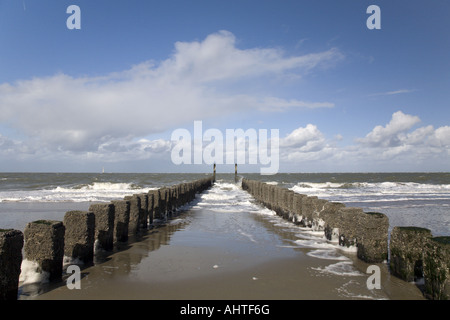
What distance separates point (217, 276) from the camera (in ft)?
15.7

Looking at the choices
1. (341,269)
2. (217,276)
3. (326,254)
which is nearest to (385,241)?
(341,269)

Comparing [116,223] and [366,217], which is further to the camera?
[116,223]

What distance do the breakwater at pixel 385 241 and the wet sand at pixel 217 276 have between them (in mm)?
219

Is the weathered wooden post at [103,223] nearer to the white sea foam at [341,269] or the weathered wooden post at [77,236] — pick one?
the weathered wooden post at [77,236]

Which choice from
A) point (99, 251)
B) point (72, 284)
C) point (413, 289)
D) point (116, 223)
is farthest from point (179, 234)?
point (413, 289)

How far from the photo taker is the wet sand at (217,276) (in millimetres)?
4082

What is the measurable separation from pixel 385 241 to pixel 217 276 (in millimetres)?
2972

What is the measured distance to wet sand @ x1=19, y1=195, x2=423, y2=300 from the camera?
13.4ft

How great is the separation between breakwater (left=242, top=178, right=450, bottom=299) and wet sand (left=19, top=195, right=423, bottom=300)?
22 cm

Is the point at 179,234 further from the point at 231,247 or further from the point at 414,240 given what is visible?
the point at 414,240

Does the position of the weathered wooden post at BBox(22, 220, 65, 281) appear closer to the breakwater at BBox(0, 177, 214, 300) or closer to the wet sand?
the breakwater at BBox(0, 177, 214, 300)

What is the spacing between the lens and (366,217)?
18.3ft

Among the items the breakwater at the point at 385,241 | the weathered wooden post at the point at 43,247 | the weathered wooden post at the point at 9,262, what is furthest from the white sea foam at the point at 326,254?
the weathered wooden post at the point at 9,262

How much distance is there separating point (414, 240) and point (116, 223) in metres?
5.61
